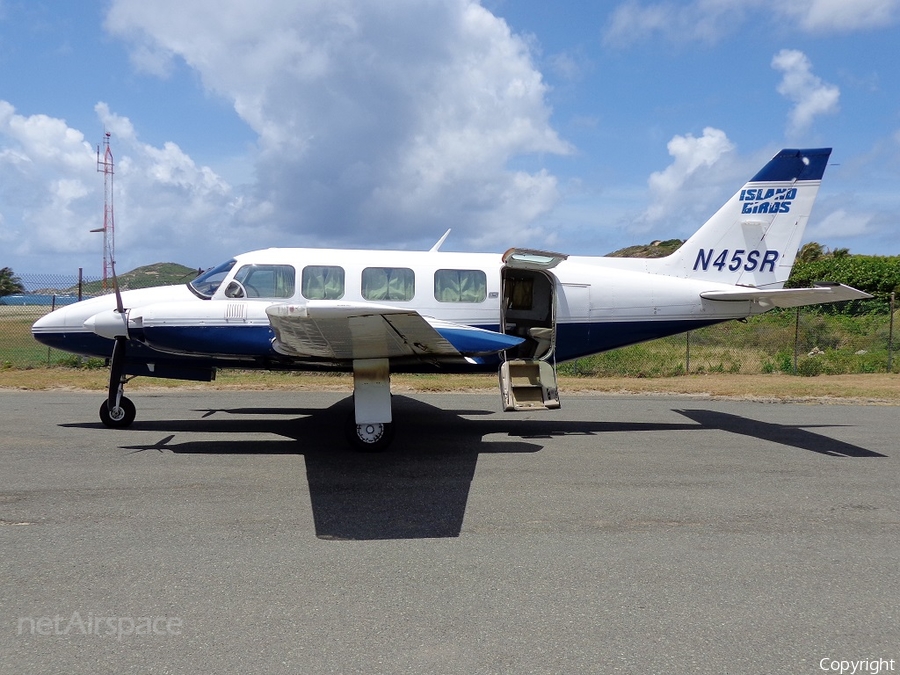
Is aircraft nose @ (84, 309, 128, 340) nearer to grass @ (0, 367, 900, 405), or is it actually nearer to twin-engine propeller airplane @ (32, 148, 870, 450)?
twin-engine propeller airplane @ (32, 148, 870, 450)

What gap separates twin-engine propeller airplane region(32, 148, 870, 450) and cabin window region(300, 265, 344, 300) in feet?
0.07

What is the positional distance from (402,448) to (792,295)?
6.05 m

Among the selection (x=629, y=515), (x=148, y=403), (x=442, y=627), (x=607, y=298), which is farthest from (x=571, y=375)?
(x=442, y=627)

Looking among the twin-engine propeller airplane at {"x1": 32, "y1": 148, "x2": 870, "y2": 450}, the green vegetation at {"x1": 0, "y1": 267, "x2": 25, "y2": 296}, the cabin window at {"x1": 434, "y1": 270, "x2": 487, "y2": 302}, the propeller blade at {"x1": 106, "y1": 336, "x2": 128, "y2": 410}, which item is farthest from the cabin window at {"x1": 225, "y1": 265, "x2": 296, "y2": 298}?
the green vegetation at {"x1": 0, "y1": 267, "x2": 25, "y2": 296}

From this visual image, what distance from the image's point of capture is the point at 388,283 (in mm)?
9773

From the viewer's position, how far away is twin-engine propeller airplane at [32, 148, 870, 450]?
8.66m

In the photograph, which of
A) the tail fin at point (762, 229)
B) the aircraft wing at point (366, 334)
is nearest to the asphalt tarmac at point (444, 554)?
the aircraft wing at point (366, 334)

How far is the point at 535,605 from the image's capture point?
13.5 feet

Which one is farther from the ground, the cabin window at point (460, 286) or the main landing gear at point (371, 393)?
the cabin window at point (460, 286)

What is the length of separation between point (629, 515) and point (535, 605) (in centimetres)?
215

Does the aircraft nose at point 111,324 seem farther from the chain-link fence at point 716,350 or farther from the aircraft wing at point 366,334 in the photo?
the chain-link fence at point 716,350

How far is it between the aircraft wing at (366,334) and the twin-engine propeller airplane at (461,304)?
1.6 inches

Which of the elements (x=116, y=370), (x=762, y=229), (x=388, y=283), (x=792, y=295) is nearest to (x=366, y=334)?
(x=388, y=283)

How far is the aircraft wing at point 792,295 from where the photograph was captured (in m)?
9.06
